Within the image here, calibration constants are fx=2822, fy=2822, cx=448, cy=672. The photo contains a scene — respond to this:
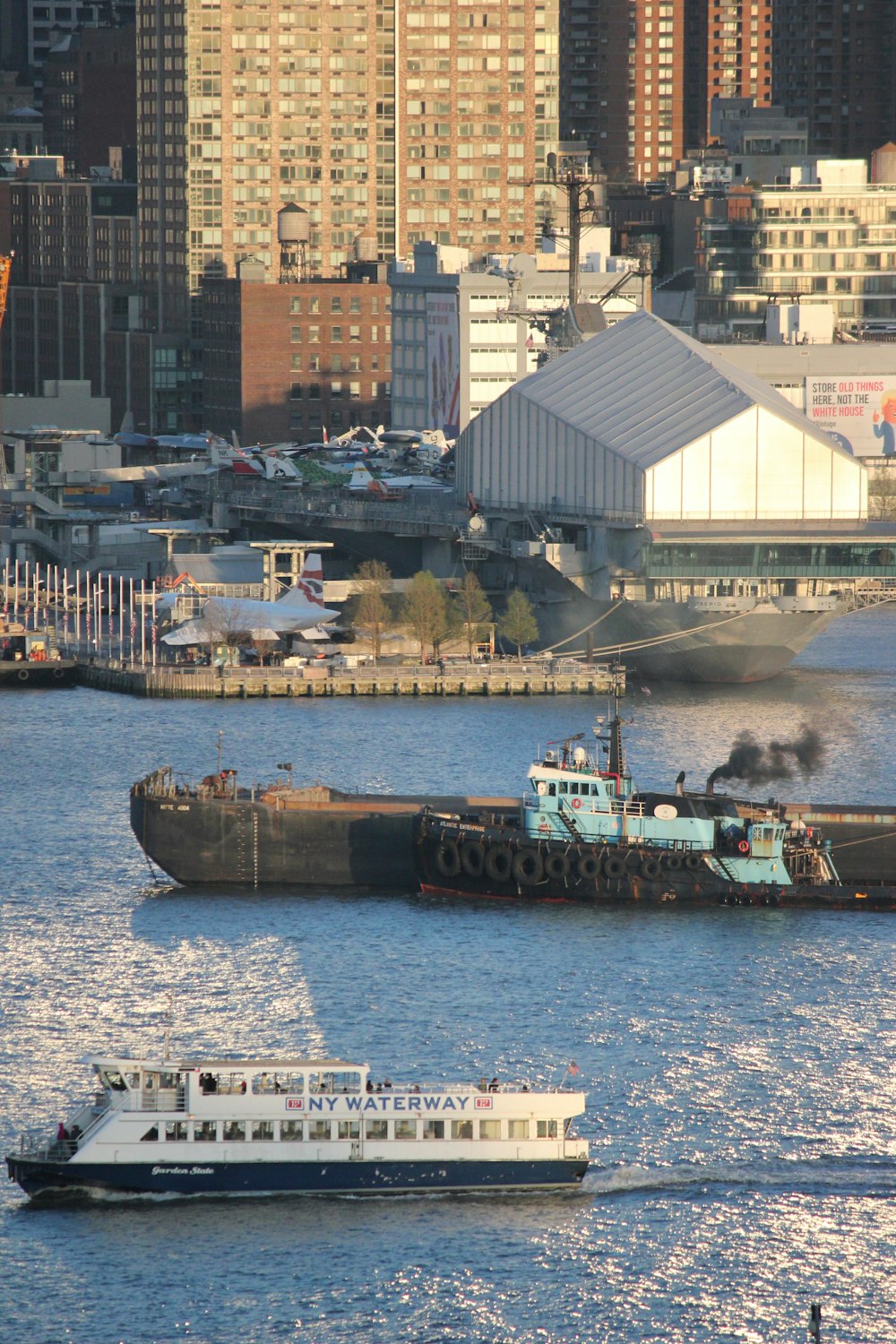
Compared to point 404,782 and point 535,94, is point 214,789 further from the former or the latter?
point 535,94

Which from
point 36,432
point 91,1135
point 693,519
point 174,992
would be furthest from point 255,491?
point 91,1135

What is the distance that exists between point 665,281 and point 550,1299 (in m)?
156

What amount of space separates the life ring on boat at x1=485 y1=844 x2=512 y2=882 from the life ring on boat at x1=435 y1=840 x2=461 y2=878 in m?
0.70

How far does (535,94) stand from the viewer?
645ft

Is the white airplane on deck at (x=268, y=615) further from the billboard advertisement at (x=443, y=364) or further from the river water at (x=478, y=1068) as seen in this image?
the billboard advertisement at (x=443, y=364)

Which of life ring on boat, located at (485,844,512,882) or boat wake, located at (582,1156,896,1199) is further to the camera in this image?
life ring on boat, located at (485,844,512,882)

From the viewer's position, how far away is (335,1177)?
45.7m

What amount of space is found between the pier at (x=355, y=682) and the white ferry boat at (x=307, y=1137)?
2027 inches

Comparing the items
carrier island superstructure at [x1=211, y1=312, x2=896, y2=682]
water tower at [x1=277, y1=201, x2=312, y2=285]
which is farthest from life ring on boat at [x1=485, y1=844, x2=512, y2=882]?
water tower at [x1=277, y1=201, x2=312, y2=285]

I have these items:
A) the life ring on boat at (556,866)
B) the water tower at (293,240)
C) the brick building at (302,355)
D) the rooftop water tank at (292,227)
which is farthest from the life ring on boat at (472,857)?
the rooftop water tank at (292,227)

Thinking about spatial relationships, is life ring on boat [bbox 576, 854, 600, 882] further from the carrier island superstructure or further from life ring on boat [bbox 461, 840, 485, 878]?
the carrier island superstructure

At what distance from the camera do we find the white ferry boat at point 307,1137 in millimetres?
45406

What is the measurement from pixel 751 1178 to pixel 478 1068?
6428 mm

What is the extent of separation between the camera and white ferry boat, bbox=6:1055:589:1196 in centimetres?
4541
